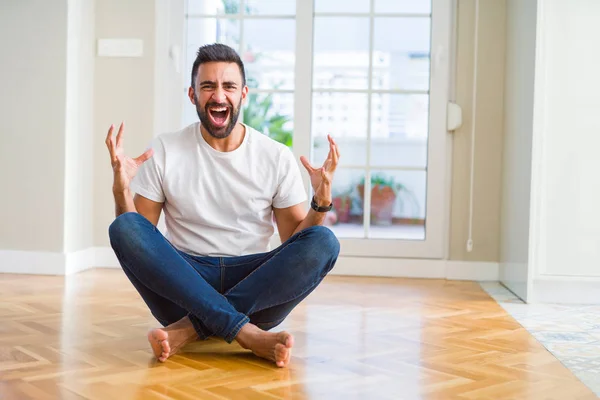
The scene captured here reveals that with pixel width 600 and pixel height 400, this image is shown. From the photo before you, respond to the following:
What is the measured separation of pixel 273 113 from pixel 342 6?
28.8 inches

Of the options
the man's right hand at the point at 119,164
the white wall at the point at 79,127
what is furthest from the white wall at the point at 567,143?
the white wall at the point at 79,127

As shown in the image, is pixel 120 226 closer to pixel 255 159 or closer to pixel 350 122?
pixel 255 159

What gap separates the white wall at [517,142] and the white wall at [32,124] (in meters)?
2.37

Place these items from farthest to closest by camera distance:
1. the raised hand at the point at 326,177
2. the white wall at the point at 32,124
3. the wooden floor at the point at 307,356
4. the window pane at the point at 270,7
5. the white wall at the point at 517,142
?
the window pane at the point at 270,7 < the white wall at the point at 32,124 < the white wall at the point at 517,142 < the raised hand at the point at 326,177 < the wooden floor at the point at 307,356

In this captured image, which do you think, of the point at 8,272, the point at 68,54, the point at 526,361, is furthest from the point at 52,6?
the point at 526,361

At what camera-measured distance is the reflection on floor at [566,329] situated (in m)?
2.49

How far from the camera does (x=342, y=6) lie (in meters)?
4.77

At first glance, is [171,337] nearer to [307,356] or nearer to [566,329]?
Result: [307,356]

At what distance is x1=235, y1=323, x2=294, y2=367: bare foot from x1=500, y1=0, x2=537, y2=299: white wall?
185 centimetres

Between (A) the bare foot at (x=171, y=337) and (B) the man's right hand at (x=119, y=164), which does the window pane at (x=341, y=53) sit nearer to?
(B) the man's right hand at (x=119, y=164)

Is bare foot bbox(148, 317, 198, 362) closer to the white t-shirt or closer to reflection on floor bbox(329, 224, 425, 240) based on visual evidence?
the white t-shirt

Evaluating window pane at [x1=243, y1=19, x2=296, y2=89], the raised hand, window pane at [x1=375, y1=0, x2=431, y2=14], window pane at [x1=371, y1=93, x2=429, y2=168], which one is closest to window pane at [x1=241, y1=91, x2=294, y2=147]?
window pane at [x1=243, y1=19, x2=296, y2=89]

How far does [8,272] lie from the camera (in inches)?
176

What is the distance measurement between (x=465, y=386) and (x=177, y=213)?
1.03 m
